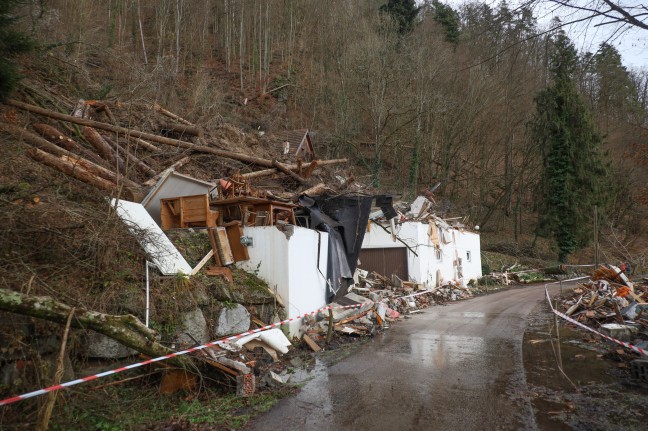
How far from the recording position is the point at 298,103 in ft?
115

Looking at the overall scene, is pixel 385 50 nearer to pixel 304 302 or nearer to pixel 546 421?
pixel 304 302

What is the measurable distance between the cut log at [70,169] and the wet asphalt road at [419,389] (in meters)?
6.32

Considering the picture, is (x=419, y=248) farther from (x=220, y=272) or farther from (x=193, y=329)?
(x=193, y=329)

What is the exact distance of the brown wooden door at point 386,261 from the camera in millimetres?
20344

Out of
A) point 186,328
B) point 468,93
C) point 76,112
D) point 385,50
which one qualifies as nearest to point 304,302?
point 186,328

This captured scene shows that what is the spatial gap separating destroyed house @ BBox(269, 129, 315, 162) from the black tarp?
8.99 meters

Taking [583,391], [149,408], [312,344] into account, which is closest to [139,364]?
[149,408]

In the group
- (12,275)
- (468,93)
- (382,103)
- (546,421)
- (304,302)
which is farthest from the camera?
(468,93)

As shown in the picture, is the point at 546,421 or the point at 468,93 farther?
the point at 468,93

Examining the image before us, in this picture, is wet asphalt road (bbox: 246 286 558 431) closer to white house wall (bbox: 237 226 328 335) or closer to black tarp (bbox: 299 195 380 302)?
white house wall (bbox: 237 226 328 335)

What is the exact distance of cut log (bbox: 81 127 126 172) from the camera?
39.9 ft

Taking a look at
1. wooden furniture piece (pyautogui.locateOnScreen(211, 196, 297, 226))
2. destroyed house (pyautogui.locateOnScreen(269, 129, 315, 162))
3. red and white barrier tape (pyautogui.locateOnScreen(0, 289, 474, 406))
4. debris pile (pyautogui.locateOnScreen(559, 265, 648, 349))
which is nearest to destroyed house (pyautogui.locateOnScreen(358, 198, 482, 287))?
destroyed house (pyautogui.locateOnScreen(269, 129, 315, 162))

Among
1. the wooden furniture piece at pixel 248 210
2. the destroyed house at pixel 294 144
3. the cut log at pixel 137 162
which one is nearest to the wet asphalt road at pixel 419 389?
the wooden furniture piece at pixel 248 210

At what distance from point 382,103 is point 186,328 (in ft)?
72.8
